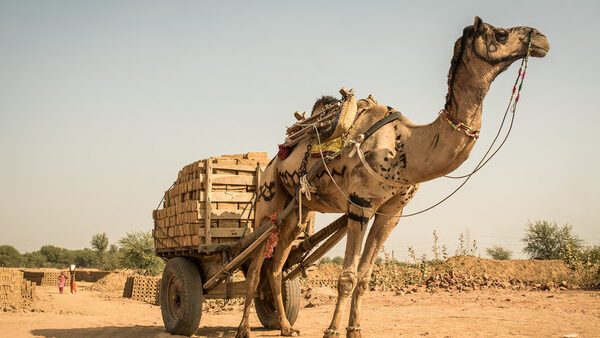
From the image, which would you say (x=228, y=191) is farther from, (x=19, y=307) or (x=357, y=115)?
(x=19, y=307)

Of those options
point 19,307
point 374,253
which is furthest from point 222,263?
point 19,307

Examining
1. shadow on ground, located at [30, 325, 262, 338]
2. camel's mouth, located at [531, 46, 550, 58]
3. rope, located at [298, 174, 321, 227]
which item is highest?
camel's mouth, located at [531, 46, 550, 58]

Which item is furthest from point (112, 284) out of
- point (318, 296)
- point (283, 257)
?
point (283, 257)

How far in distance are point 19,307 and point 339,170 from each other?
11912 millimetres

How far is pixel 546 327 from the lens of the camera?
7504mm

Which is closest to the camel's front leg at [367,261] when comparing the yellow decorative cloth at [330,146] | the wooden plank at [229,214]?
the yellow decorative cloth at [330,146]

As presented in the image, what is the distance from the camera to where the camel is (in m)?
5.64

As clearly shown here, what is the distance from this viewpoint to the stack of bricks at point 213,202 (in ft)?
28.0

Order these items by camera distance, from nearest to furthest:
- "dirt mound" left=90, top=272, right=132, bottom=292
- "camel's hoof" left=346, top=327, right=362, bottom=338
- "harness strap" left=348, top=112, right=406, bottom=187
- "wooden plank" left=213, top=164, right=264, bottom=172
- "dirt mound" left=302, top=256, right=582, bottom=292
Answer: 1. "harness strap" left=348, top=112, right=406, bottom=187
2. "camel's hoof" left=346, top=327, right=362, bottom=338
3. "wooden plank" left=213, top=164, right=264, bottom=172
4. "dirt mound" left=302, top=256, right=582, bottom=292
5. "dirt mound" left=90, top=272, right=132, bottom=292

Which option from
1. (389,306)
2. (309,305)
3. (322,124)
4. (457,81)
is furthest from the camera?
(309,305)

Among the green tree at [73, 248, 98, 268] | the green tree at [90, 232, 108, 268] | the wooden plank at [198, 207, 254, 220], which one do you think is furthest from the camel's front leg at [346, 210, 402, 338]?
the green tree at [73, 248, 98, 268]

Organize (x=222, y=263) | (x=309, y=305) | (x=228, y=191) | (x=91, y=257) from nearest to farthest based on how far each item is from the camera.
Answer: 1. (x=222, y=263)
2. (x=228, y=191)
3. (x=309, y=305)
4. (x=91, y=257)

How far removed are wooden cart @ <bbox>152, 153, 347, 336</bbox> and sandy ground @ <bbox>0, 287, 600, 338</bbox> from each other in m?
0.56

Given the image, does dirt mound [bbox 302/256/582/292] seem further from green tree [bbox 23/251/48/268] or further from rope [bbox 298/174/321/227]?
green tree [bbox 23/251/48/268]
